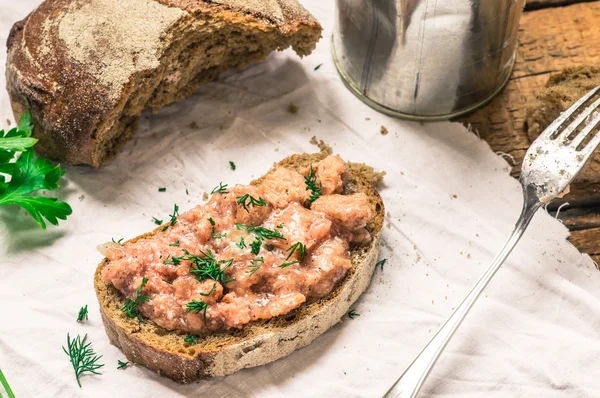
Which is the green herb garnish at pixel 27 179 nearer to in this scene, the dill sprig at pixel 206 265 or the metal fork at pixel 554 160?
the dill sprig at pixel 206 265

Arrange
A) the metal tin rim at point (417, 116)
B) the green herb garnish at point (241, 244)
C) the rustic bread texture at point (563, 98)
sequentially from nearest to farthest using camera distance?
1. the green herb garnish at point (241, 244)
2. the rustic bread texture at point (563, 98)
3. the metal tin rim at point (417, 116)

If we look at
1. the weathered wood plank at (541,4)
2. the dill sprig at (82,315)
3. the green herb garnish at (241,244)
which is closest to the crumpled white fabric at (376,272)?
the dill sprig at (82,315)

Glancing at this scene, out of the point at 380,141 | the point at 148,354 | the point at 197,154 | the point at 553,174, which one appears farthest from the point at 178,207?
the point at 553,174

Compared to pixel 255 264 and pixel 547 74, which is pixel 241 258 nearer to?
pixel 255 264

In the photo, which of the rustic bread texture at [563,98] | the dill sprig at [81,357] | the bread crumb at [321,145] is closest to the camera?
the dill sprig at [81,357]

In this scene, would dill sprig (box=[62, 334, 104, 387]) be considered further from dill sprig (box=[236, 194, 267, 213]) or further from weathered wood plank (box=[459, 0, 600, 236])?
weathered wood plank (box=[459, 0, 600, 236])

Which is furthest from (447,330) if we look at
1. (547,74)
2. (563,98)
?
(547,74)

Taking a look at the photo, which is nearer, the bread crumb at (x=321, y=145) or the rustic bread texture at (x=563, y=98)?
the rustic bread texture at (x=563, y=98)
